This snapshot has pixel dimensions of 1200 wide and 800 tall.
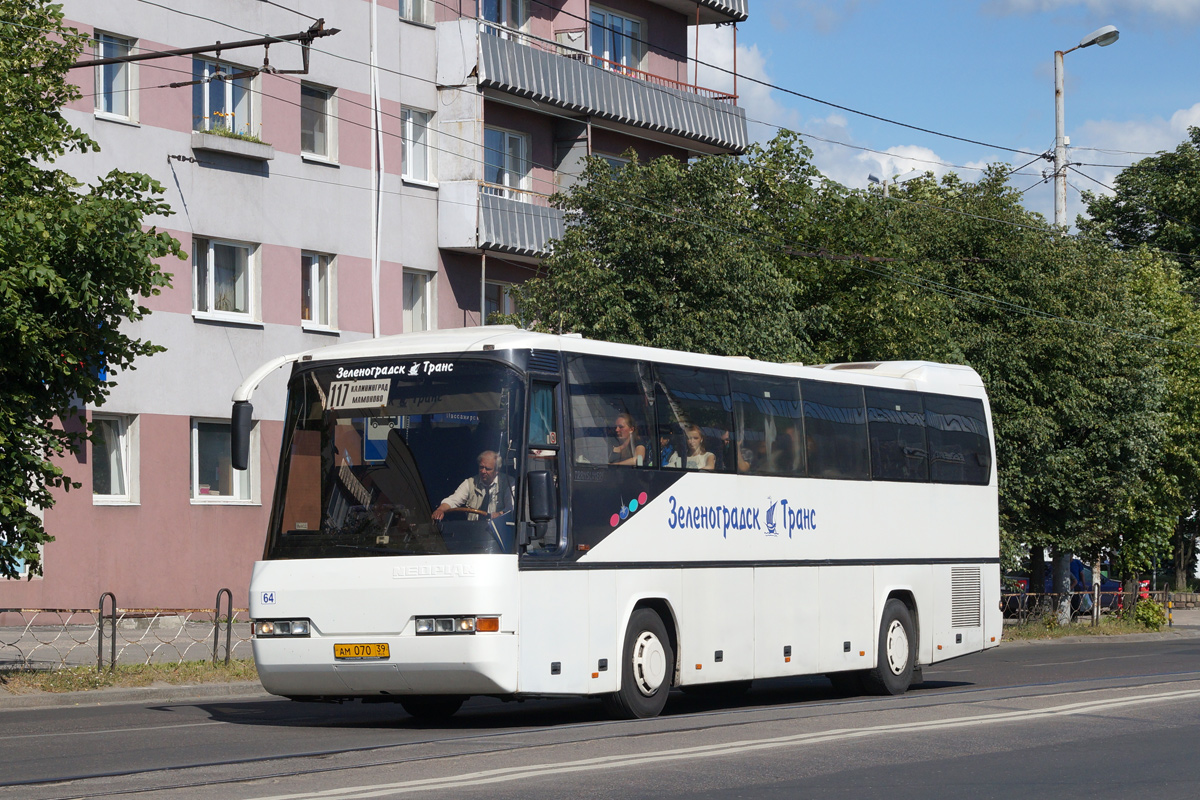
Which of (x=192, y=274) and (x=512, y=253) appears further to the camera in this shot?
(x=512, y=253)

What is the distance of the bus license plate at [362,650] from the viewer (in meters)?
13.2

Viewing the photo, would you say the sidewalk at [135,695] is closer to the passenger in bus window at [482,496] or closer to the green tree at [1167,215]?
the passenger in bus window at [482,496]

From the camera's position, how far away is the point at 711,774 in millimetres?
10289

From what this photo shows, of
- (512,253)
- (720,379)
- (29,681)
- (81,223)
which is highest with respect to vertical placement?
→ (512,253)

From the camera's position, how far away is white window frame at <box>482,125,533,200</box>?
3728cm

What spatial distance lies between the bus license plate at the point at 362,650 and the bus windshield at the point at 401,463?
2.40 ft

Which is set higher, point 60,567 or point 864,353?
point 864,353

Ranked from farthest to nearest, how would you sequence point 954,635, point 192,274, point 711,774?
1. point 192,274
2. point 954,635
3. point 711,774

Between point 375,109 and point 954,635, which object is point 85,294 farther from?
point 375,109

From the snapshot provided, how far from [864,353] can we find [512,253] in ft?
28.4

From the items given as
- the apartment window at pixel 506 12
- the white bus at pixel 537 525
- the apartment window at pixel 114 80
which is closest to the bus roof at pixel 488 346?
the white bus at pixel 537 525

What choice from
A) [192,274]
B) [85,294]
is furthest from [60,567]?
[85,294]

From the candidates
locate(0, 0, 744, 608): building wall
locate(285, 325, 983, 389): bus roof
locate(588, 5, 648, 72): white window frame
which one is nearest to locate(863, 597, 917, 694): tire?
locate(285, 325, 983, 389): bus roof

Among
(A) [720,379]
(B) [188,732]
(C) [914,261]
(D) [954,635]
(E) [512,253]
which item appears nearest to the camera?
(B) [188,732]
